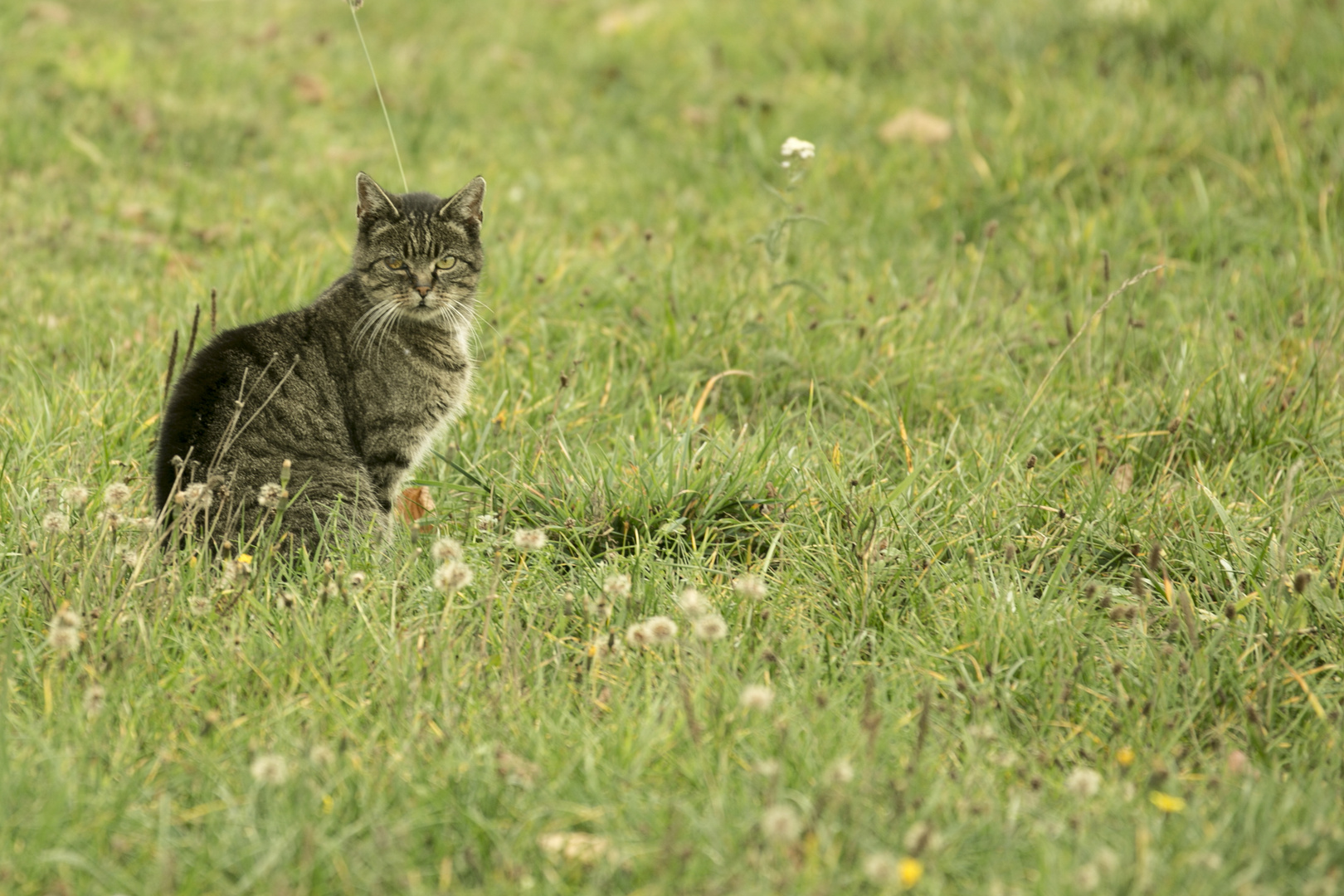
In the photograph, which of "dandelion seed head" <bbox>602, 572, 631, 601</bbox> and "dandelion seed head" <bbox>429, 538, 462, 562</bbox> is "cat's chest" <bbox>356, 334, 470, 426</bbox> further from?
"dandelion seed head" <bbox>602, 572, 631, 601</bbox>

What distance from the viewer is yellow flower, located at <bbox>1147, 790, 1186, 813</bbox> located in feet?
8.02

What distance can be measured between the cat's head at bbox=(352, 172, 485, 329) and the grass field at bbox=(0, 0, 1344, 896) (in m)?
0.52

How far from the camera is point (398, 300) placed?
165 inches

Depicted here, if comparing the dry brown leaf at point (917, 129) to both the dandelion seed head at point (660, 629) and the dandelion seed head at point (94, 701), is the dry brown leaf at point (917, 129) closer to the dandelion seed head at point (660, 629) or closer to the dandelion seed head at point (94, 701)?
the dandelion seed head at point (660, 629)

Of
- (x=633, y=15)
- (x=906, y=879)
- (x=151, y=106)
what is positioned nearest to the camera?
(x=906, y=879)

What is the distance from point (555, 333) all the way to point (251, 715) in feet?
8.77

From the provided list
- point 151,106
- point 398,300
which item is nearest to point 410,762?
point 398,300

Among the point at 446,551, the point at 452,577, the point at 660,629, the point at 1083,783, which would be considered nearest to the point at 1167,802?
the point at 1083,783

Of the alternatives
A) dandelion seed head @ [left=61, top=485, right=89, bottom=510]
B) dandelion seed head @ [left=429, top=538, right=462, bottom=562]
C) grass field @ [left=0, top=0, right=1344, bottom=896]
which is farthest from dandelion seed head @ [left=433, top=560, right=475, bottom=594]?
dandelion seed head @ [left=61, top=485, right=89, bottom=510]

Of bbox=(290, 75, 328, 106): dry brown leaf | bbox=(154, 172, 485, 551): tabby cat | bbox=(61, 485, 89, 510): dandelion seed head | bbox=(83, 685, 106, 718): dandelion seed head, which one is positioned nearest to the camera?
bbox=(83, 685, 106, 718): dandelion seed head

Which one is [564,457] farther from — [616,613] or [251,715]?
[251,715]

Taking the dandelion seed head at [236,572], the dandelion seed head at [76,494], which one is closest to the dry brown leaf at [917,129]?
the dandelion seed head at [236,572]

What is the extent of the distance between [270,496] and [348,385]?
77 cm

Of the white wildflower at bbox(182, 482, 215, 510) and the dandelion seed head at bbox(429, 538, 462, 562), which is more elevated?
the white wildflower at bbox(182, 482, 215, 510)
